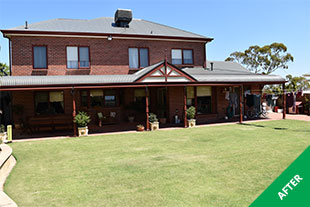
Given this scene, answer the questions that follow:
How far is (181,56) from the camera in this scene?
20297 millimetres

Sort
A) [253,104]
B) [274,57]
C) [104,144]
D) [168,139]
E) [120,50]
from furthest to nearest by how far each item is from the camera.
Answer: [274,57] → [253,104] → [120,50] → [168,139] → [104,144]

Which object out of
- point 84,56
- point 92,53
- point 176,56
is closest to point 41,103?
point 84,56

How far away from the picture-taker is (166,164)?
7.77 m

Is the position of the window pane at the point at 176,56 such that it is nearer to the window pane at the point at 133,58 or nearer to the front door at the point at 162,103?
the front door at the point at 162,103

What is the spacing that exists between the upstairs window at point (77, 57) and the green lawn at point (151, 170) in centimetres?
715

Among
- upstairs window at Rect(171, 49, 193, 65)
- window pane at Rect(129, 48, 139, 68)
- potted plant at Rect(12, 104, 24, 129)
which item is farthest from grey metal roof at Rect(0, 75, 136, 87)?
upstairs window at Rect(171, 49, 193, 65)

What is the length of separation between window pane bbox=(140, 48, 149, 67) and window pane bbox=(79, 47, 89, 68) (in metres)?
4.08

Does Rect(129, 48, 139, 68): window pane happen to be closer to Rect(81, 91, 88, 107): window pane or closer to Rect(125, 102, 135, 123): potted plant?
Rect(125, 102, 135, 123): potted plant

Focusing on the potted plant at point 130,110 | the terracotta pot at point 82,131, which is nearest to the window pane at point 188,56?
the potted plant at point 130,110

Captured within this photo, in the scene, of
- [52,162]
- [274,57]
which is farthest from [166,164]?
[274,57]

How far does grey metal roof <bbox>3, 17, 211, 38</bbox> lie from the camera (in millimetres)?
17603

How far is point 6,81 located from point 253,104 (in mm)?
17716

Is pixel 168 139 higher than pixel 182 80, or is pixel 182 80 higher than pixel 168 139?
pixel 182 80

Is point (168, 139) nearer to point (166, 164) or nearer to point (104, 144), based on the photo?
point (104, 144)
